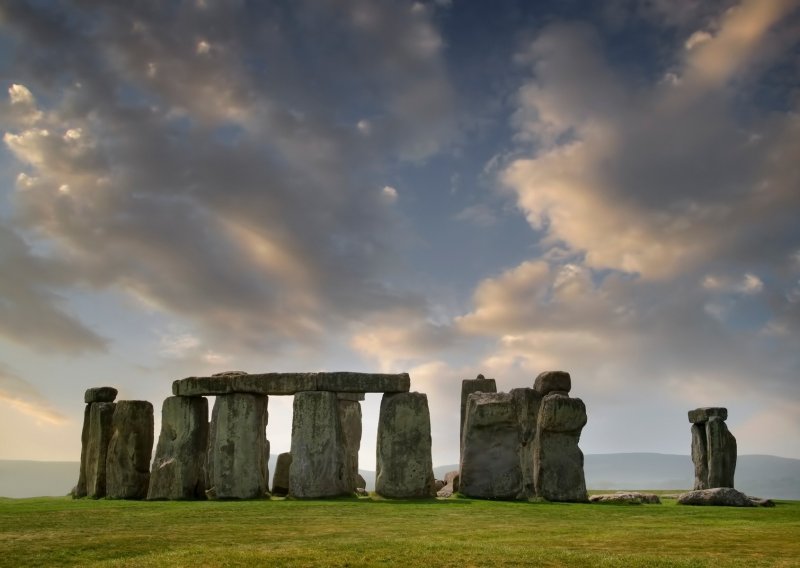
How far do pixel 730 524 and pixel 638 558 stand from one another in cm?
565

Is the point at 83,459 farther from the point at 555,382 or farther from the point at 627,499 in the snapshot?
the point at 627,499

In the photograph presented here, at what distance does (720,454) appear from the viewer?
80.9ft

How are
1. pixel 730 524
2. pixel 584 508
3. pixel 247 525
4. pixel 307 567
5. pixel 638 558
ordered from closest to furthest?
pixel 307 567
pixel 638 558
pixel 247 525
pixel 730 524
pixel 584 508

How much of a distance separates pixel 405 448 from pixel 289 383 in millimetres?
3573

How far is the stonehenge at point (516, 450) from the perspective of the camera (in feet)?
65.5

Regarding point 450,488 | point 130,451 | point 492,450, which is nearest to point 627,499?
point 492,450

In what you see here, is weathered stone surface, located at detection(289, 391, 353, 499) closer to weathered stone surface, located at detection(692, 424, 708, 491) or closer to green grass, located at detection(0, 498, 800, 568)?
green grass, located at detection(0, 498, 800, 568)

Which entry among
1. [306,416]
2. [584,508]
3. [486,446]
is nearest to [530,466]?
[486,446]

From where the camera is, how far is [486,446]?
20.4 metres

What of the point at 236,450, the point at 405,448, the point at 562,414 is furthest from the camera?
the point at 236,450

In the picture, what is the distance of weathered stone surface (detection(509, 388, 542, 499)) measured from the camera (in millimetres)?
21688

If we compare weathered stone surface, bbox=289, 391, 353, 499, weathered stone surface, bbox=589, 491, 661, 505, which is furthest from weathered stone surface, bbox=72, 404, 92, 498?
weathered stone surface, bbox=589, 491, 661, 505

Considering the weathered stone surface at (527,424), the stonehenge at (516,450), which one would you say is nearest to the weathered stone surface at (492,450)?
the stonehenge at (516,450)

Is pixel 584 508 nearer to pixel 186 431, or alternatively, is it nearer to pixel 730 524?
pixel 730 524
